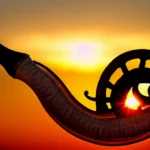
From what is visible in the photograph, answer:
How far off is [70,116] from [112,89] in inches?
8.5

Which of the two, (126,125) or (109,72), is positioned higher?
(109,72)

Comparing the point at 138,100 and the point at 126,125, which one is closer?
the point at 126,125

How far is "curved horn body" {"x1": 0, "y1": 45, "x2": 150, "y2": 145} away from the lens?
4.52 ft

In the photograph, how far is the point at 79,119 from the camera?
4.57 feet

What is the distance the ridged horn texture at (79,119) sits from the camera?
1.38 meters

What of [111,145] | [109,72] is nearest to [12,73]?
[109,72]

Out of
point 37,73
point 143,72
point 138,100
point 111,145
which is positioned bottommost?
point 111,145

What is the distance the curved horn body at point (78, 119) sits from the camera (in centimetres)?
138

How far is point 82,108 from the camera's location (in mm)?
1412

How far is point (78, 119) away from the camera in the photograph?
1.39 meters

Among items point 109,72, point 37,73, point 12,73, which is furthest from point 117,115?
point 12,73

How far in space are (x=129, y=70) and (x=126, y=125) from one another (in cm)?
24

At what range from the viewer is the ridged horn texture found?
54.2 inches

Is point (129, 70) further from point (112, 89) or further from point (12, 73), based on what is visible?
point (12, 73)
